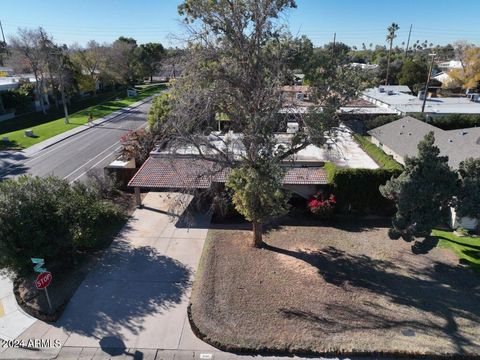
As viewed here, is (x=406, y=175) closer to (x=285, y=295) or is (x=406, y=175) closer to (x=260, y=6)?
(x=285, y=295)

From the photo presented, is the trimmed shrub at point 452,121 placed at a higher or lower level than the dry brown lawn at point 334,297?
higher

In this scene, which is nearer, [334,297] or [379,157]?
[334,297]

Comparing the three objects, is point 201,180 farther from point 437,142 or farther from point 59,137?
point 59,137

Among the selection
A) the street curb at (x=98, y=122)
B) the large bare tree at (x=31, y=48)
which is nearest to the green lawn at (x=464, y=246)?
the street curb at (x=98, y=122)

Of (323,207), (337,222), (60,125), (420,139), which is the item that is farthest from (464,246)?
(60,125)

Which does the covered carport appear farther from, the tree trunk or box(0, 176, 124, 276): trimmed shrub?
box(0, 176, 124, 276): trimmed shrub

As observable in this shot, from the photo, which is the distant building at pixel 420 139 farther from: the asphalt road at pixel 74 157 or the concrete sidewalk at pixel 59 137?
the concrete sidewalk at pixel 59 137

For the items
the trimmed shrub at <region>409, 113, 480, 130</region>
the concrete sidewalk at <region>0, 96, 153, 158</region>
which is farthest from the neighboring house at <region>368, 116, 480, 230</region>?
the concrete sidewalk at <region>0, 96, 153, 158</region>
